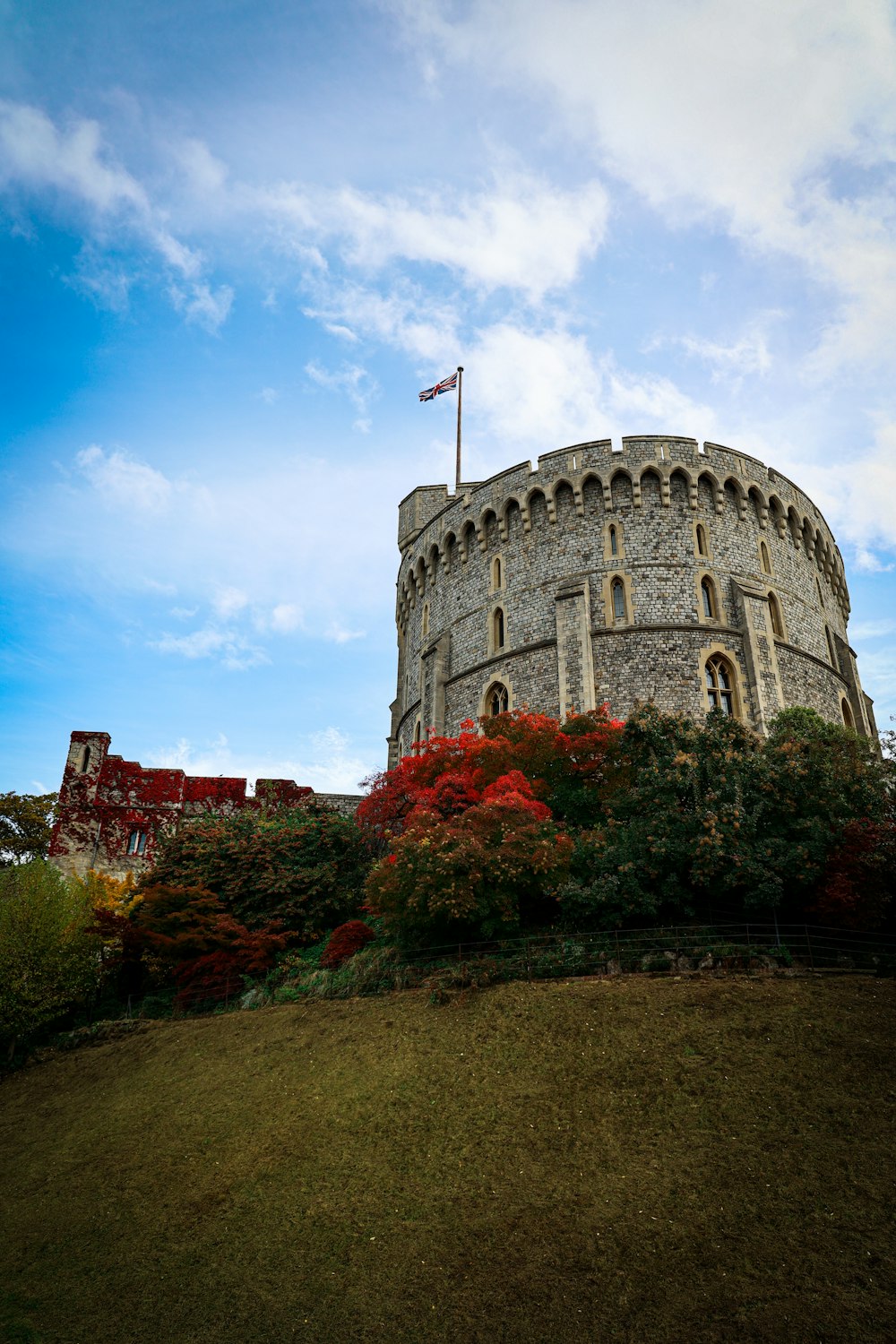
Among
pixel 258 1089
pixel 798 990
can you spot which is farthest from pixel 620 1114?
pixel 258 1089

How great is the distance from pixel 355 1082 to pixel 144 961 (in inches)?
410

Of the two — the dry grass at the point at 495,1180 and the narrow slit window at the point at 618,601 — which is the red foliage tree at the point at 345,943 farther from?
the narrow slit window at the point at 618,601

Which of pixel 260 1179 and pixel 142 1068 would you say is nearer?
pixel 260 1179

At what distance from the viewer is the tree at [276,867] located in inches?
859

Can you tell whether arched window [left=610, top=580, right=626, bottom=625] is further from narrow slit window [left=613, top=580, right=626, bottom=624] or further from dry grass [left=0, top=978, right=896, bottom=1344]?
dry grass [left=0, top=978, right=896, bottom=1344]

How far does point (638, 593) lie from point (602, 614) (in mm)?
1287

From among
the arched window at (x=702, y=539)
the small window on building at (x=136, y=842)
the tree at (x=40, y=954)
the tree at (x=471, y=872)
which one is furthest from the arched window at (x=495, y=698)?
the tree at (x=40, y=954)

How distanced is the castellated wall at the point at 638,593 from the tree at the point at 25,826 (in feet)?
44.9

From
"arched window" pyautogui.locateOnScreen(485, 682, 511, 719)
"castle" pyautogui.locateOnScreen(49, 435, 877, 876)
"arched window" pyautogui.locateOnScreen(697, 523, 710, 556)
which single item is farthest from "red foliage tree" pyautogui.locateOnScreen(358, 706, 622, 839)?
"arched window" pyautogui.locateOnScreen(697, 523, 710, 556)

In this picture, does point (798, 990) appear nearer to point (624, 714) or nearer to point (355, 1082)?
point (355, 1082)

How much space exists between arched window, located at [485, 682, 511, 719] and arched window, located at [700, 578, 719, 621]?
6.67 meters

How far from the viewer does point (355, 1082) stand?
13.4 m

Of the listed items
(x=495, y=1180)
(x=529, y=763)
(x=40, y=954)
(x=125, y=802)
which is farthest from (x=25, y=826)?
(x=495, y=1180)

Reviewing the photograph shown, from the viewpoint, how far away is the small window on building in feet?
101
